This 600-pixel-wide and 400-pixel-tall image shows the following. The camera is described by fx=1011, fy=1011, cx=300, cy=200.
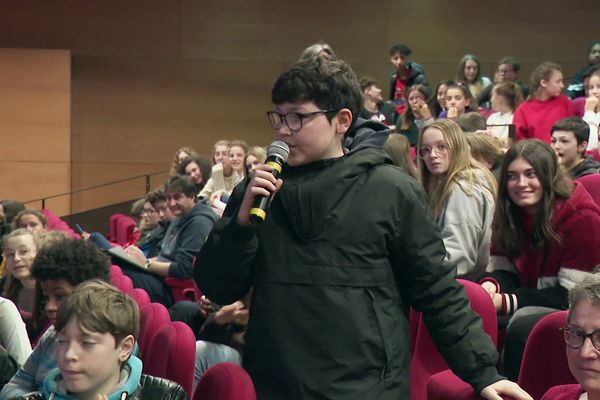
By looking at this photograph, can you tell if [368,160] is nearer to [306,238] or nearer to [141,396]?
[306,238]

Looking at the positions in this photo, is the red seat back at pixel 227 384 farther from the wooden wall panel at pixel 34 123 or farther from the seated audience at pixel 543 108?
the wooden wall panel at pixel 34 123

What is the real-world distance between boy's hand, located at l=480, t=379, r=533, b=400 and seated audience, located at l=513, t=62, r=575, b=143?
13.7 ft

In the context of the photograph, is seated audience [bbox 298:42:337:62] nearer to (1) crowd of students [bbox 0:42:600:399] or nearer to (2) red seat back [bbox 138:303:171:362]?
(1) crowd of students [bbox 0:42:600:399]

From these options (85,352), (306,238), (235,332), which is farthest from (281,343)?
(235,332)

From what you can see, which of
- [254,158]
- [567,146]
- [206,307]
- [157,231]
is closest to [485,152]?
[567,146]

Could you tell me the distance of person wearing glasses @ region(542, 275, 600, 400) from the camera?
1.56 m

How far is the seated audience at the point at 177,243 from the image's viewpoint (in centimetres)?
439

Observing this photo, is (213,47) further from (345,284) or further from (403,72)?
(345,284)

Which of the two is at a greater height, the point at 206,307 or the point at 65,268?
the point at 65,268

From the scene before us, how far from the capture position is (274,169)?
5.41 ft

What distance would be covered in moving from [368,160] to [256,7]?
780 cm

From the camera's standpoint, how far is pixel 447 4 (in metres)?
9.45

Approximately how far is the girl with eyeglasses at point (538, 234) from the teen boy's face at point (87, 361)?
100cm

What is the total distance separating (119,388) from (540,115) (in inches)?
168
